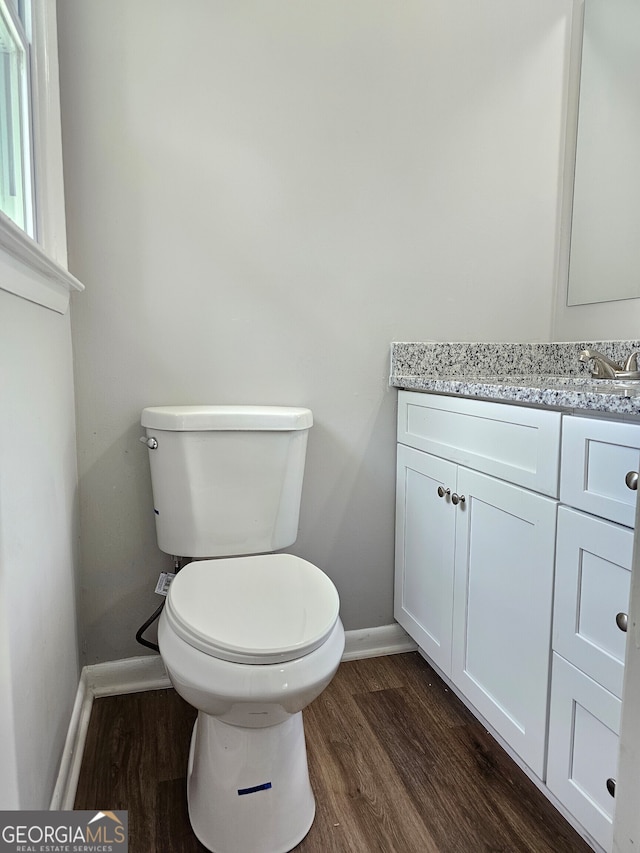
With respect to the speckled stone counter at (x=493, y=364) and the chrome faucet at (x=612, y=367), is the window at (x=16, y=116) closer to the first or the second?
the speckled stone counter at (x=493, y=364)

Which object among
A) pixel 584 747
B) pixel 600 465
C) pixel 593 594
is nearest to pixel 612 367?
pixel 600 465

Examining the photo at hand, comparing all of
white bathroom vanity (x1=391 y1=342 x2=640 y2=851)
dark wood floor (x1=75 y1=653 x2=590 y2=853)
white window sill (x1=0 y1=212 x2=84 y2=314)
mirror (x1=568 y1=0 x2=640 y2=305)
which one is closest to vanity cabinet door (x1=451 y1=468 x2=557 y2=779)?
white bathroom vanity (x1=391 y1=342 x2=640 y2=851)

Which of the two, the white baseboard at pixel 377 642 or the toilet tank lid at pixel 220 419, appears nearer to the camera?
the toilet tank lid at pixel 220 419

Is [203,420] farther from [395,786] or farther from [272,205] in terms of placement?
[395,786]

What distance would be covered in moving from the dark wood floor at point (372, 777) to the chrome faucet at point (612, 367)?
3.10 feet

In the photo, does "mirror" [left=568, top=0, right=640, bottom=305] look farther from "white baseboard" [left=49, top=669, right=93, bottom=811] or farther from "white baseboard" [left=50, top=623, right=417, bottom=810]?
"white baseboard" [left=49, top=669, right=93, bottom=811]

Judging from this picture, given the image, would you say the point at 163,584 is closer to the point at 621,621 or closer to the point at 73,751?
the point at 73,751

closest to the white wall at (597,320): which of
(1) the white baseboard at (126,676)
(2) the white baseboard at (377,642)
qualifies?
(2) the white baseboard at (377,642)

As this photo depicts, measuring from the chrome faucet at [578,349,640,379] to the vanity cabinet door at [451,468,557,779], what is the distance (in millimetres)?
434

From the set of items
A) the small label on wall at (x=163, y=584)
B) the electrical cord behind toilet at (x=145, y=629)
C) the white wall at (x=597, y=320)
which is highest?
the white wall at (x=597, y=320)

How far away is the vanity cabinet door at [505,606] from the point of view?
3.71 feet

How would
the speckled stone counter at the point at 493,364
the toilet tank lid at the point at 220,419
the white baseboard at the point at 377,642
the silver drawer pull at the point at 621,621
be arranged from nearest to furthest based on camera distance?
the silver drawer pull at the point at 621,621 → the toilet tank lid at the point at 220,419 → the speckled stone counter at the point at 493,364 → the white baseboard at the point at 377,642

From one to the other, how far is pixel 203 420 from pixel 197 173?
67 centimetres

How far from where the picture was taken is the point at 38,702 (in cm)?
96
